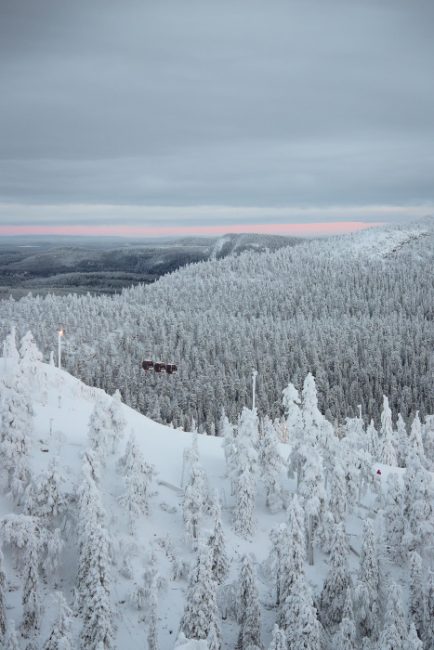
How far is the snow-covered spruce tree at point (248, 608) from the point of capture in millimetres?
26766

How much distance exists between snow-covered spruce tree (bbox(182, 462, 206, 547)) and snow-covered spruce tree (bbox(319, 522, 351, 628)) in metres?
8.35

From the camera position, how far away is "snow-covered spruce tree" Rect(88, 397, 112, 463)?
33750 mm

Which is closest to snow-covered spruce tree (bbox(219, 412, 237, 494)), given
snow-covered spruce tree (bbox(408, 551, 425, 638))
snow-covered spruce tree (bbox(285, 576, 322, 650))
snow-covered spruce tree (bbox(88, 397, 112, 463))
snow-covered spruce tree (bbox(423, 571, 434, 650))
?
snow-covered spruce tree (bbox(88, 397, 112, 463))

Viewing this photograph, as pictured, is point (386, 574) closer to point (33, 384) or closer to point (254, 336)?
point (33, 384)

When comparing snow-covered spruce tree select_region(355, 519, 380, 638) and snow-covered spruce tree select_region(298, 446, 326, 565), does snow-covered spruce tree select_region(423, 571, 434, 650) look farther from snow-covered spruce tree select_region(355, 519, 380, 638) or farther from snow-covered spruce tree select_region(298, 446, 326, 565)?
snow-covered spruce tree select_region(298, 446, 326, 565)

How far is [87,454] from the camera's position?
1149 inches

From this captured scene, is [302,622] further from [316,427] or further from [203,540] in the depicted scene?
[316,427]

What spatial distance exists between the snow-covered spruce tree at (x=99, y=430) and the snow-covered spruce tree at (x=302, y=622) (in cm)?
1442

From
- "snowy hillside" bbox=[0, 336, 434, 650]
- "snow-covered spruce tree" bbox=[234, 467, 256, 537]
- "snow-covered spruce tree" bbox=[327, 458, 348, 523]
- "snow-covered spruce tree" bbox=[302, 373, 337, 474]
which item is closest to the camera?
"snowy hillside" bbox=[0, 336, 434, 650]

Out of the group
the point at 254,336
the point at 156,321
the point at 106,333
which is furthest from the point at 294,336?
the point at 106,333

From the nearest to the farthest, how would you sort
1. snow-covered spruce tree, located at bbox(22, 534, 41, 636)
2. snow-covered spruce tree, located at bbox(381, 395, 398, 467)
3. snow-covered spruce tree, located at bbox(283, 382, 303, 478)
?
snow-covered spruce tree, located at bbox(22, 534, 41, 636) → snow-covered spruce tree, located at bbox(283, 382, 303, 478) → snow-covered spruce tree, located at bbox(381, 395, 398, 467)

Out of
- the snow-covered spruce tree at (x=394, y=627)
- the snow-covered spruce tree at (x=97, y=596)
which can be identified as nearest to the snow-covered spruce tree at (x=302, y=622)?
the snow-covered spruce tree at (x=394, y=627)

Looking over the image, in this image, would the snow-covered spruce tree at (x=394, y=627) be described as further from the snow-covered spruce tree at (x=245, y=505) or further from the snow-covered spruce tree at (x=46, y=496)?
the snow-covered spruce tree at (x=46, y=496)

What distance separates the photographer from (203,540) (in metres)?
26.0
